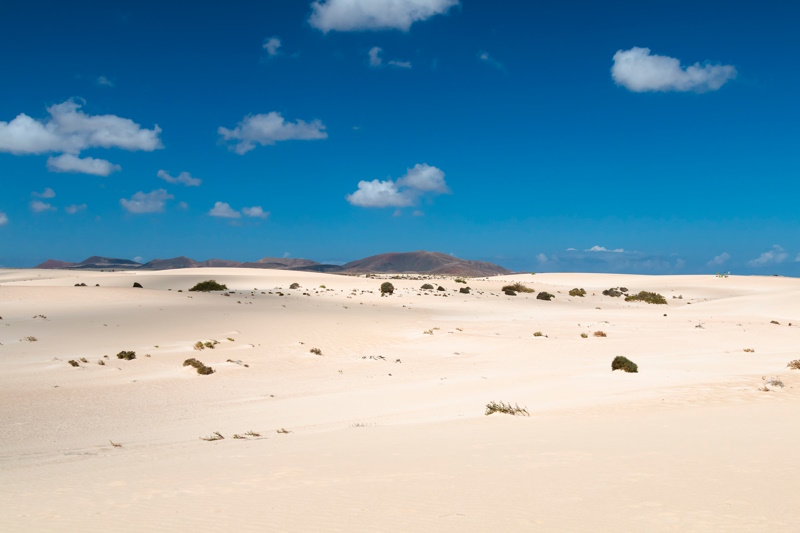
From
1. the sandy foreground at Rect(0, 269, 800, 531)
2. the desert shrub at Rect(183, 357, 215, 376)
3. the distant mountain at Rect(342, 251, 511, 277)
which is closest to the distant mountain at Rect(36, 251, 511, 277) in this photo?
the distant mountain at Rect(342, 251, 511, 277)

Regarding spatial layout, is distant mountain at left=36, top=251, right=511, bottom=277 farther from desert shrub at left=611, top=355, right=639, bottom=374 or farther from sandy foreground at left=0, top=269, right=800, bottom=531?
desert shrub at left=611, top=355, right=639, bottom=374

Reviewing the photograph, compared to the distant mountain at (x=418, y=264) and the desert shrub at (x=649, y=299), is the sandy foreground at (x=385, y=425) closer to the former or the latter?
the desert shrub at (x=649, y=299)

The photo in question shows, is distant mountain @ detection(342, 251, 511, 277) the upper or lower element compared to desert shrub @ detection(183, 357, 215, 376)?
upper

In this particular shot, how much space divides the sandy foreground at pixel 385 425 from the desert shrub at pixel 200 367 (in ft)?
0.65

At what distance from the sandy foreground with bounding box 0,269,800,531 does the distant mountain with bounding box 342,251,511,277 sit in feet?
425

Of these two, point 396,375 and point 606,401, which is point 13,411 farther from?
point 606,401

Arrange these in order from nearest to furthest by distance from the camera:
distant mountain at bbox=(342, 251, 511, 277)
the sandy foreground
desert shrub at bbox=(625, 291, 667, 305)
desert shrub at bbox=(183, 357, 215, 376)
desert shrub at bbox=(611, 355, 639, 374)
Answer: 1. the sandy foreground
2. desert shrub at bbox=(611, 355, 639, 374)
3. desert shrub at bbox=(183, 357, 215, 376)
4. desert shrub at bbox=(625, 291, 667, 305)
5. distant mountain at bbox=(342, 251, 511, 277)

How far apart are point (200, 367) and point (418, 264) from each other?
155 metres

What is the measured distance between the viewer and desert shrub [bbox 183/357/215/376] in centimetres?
1756

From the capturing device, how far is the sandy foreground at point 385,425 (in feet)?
17.4

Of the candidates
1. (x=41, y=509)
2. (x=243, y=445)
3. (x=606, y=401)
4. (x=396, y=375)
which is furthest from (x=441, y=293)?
(x=41, y=509)

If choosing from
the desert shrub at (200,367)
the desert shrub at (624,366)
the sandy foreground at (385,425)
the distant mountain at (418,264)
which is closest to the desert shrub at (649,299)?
the sandy foreground at (385,425)

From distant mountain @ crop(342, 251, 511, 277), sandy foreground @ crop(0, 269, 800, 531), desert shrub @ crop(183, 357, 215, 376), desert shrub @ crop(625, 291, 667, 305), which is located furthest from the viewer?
distant mountain @ crop(342, 251, 511, 277)

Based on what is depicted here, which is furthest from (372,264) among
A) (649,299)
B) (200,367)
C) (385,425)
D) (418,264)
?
(385,425)
